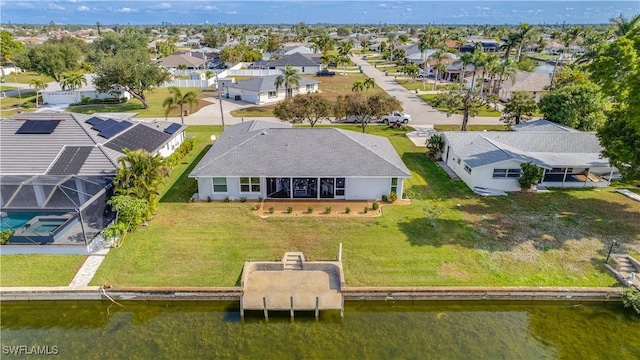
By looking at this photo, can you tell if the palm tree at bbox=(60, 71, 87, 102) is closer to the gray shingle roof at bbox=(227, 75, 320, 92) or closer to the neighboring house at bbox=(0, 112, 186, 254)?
the gray shingle roof at bbox=(227, 75, 320, 92)

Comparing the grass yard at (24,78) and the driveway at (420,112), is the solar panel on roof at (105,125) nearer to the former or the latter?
the driveway at (420,112)

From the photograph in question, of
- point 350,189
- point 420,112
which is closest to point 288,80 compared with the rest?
point 420,112

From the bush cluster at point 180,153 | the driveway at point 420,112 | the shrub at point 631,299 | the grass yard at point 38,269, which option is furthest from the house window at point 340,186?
the driveway at point 420,112

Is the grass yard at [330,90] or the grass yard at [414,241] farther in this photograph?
the grass yard at [330,90]

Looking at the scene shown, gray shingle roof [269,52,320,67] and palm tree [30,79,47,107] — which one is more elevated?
gray shingle roof [269,52,320,67]

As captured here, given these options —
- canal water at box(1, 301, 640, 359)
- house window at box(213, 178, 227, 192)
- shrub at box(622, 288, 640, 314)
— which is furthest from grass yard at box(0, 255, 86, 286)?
shrub at box(622, 288, 640, 314)

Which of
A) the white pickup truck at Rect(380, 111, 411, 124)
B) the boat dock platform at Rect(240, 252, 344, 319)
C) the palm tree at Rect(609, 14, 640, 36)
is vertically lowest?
the boat dock platform at Rect(240, 252, 344, 319)

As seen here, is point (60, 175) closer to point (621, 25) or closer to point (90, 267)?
point (90, 267)
